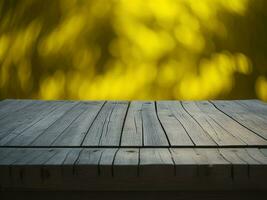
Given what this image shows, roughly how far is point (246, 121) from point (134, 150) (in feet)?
3.45

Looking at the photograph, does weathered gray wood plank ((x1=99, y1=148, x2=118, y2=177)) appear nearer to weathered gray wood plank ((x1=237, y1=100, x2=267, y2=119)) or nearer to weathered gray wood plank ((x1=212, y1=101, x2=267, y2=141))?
weathered gray wood plank ((x1=212, y1=101, x2=267, y2=141))

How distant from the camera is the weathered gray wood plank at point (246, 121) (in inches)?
106

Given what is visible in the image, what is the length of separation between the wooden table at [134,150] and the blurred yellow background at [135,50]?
1.07 m

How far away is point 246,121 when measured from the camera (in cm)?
323

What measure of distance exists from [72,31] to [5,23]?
753 mm

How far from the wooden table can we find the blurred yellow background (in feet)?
3.51

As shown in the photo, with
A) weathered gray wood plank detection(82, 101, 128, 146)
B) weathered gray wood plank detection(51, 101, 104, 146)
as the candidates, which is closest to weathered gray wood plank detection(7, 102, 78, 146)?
weathered gray wood plank detection(51, 101, 104, 146)
